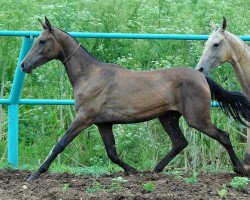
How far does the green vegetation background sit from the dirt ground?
44.7 inches

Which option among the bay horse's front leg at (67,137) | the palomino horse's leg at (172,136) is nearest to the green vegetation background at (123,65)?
the palomino horse's leg at (172,136)

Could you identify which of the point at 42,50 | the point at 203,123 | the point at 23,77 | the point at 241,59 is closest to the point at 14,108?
the point at 23,77

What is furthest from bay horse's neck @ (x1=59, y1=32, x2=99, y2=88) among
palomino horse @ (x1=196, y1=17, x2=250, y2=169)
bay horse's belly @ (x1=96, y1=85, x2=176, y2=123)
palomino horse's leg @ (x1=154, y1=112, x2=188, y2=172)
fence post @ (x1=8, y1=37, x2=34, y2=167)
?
palomino horse @ (x1=196, y1=17, x2=250, y2=169)

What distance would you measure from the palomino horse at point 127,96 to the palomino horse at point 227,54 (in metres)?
0.66

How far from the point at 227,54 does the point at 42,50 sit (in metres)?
2.01

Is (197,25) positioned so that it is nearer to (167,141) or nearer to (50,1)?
(167,141)

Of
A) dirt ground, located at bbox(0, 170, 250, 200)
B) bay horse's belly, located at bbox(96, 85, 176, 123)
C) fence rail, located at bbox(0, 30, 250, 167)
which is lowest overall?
dirt ground, located at bbox(0, 170, 250, 200)

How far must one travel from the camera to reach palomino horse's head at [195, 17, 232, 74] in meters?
9.12

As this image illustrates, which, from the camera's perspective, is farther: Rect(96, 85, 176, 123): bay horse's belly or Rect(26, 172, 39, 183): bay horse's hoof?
Rect(96, 85, 176, 123): bay horse's belly

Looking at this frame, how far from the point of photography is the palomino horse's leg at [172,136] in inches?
342

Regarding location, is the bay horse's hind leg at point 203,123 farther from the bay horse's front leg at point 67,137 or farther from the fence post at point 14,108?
the fence post at point 14,108

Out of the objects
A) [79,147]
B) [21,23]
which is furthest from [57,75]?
[21,23]

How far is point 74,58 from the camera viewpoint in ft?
28.3

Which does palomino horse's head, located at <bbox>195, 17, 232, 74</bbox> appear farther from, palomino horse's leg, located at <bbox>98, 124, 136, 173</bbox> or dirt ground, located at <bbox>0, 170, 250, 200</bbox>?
dirt ground, located at <bbox>0, 170, 250, 200</bbox>
